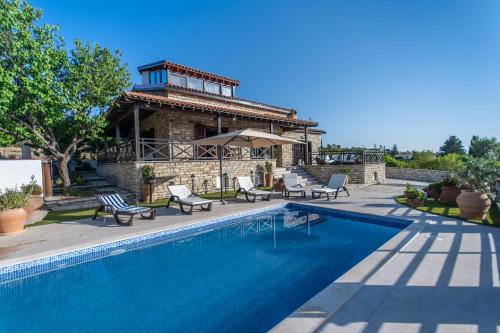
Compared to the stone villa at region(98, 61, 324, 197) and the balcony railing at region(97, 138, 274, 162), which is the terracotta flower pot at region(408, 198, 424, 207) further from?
the balcony railing at region(97, 138, 274, 162)

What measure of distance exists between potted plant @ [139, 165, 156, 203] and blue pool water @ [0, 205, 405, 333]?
4.60 metres

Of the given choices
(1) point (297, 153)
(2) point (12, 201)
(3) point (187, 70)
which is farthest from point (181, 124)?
(1) point (297, 153)

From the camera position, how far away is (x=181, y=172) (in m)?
11.3

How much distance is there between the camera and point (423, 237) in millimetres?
4926

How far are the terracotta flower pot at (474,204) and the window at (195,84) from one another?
646 inches

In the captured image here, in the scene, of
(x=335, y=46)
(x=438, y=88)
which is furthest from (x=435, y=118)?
(x=335, y=46)

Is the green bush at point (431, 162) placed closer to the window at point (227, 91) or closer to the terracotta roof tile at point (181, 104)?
the terracotta roof tile at point (181, 104)

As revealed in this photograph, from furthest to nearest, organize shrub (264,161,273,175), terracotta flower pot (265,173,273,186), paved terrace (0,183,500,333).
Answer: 1. shrub (264,161,273,175)
2. terracotta flower pot (265,173,273,186)
3. paved terrace (0,183,500,333)

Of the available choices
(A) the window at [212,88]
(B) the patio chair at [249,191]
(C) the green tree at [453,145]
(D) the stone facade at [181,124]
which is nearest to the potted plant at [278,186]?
(B) the patio chair at [249,191]

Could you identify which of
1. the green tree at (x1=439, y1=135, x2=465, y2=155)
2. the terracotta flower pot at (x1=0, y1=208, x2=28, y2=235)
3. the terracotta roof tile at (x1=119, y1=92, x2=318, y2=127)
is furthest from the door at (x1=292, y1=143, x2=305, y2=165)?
the green tree at (x1=439, y1=135, x2=465, y2=155)

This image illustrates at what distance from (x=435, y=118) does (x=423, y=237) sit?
1431 centimetres

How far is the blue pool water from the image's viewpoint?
3021 millimetres

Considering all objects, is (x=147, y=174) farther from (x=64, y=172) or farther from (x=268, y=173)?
(x=268, y=173)

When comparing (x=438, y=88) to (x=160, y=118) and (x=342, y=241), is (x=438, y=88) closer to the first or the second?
(x=342, y=241)
